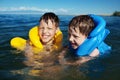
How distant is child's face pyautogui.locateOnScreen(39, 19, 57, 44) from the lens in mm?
5441

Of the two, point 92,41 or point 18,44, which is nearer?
point 92,41

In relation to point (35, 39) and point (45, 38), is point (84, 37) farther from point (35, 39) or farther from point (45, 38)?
point (35, 39)

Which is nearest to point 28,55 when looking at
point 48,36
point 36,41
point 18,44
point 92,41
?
point 36,41

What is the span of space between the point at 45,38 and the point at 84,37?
1.12 metres

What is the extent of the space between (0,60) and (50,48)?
1336 millimetres

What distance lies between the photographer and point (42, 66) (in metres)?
4.50

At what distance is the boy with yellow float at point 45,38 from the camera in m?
5.46

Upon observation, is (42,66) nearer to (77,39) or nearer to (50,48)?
(77,39)

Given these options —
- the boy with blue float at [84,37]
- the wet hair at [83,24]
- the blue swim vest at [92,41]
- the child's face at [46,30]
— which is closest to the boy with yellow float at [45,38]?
the child's face at [46,30]

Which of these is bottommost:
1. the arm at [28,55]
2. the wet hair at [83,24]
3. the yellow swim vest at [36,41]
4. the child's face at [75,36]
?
the arm at [28,55]

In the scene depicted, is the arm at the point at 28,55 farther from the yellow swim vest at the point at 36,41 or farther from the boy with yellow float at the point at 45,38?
the yellow swim vest at the point at 36,41

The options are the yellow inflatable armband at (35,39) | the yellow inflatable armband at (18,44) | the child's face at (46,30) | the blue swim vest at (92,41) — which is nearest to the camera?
the blue swim vest at (92,41)

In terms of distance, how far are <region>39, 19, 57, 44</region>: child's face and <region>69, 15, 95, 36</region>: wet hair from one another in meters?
0.88

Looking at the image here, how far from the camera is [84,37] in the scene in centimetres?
485
